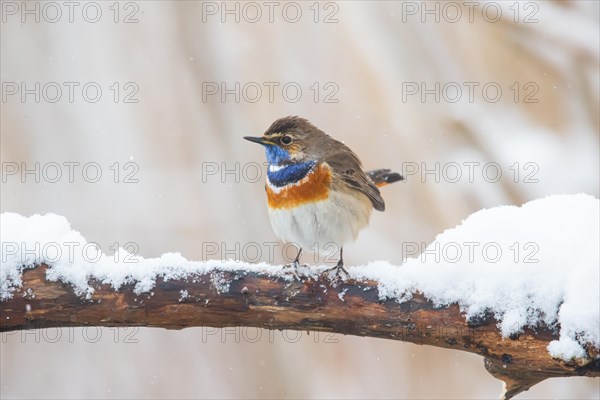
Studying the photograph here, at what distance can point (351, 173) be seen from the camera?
4691 mm

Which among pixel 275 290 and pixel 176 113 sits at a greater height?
pixel 176 113

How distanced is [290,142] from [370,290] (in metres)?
1.56

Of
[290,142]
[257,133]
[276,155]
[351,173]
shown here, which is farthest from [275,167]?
[257,133]

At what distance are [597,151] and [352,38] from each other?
2545 mm

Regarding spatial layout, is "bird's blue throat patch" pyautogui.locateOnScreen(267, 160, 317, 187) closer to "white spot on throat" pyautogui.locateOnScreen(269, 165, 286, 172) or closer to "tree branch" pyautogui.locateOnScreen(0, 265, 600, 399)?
"white spot on throat" pyautogui.locateOnScreen(269, 165, 286, 172)

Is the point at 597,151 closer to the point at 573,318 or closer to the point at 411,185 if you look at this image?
the point at 411,185

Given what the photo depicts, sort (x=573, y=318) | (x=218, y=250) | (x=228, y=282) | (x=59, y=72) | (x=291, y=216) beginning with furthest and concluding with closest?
(x=59, y=72) → (x=218, y=250) → (x=291, y=216) → (x=228, y=282) → (x=573, y=318)

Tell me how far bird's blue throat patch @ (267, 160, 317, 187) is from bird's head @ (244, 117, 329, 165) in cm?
5

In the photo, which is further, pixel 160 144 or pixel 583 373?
pixel 160 144

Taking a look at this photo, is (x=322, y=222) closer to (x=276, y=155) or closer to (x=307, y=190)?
(x=307, y=190)

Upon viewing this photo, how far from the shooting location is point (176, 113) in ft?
22.1

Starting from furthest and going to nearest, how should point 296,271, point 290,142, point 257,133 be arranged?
point 257,133 < point 290,142 < point 296,271

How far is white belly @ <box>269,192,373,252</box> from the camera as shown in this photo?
14.6 feet

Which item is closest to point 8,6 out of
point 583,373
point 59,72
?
point 59,72
